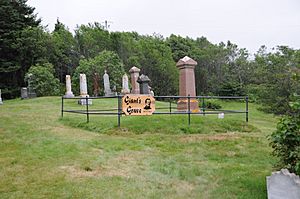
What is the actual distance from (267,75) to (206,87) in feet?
57.4

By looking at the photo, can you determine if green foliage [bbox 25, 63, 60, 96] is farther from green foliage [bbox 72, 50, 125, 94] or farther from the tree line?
green foliage [bbox 72, 50, 125, 94]

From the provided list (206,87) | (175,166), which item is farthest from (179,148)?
(206,87)

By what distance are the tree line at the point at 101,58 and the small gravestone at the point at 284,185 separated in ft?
80.9

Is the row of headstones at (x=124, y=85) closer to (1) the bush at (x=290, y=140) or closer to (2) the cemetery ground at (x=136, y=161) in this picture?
(2) the cemetery ground at (x=136, y=161)

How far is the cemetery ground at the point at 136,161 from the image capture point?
4.68 metres

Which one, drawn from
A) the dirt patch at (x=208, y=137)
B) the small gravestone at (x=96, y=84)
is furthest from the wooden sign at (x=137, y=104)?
the small gravestone at (x=96, y=84)

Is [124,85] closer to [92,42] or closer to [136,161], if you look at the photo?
[92,42]

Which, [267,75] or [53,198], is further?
[267,75]

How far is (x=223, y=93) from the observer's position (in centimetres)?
3844

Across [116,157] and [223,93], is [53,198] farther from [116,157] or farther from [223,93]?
[223,93]

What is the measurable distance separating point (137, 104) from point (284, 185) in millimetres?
7136

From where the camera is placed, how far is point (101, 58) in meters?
28.5

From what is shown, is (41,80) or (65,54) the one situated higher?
(65,54)

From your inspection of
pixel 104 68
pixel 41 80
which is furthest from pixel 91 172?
pixel 41 80
